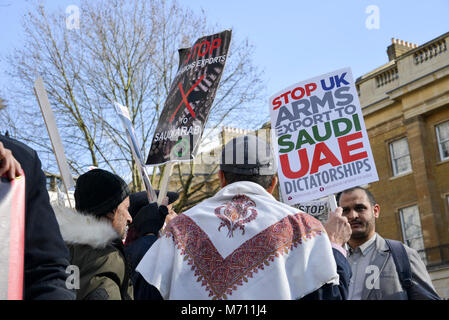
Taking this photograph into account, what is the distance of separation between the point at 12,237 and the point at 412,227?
24.2 metres

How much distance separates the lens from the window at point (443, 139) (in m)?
24.1

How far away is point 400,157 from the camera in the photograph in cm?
2558

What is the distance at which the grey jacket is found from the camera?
4.00 m

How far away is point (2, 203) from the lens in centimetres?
170

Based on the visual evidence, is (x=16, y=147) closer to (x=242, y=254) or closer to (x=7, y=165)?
(x=7, y=165)

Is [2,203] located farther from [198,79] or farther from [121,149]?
[121,149]

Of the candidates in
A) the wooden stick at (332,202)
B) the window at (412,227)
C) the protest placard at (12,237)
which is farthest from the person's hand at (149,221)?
the window at (412,227)

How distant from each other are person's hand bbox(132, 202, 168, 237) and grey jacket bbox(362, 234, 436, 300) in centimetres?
151

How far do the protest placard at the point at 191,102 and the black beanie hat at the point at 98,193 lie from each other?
1754 millimetres

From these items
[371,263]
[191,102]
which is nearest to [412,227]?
[191,102]

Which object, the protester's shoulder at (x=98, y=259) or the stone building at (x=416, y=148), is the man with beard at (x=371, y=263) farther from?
the stone building at (x=416, y=148)

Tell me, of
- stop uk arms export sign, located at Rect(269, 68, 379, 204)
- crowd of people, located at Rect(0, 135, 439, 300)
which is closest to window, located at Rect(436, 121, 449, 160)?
stop uk arms export sign, located at Rect(269, 68, 379, 204)

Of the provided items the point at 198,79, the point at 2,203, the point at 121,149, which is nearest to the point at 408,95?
the point at 121,149

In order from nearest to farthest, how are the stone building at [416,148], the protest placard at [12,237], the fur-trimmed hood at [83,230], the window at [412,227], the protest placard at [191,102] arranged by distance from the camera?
the protest placard at [12,237]
the fur-trimmed hood at [83,230]
the protest placard at [191,102]
the stone building at [416,148]
the window at [412,227]
